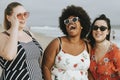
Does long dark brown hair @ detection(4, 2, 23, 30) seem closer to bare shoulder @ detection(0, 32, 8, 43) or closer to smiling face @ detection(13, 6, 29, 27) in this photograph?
smiling face @ detection(13, 6, 29, 27)

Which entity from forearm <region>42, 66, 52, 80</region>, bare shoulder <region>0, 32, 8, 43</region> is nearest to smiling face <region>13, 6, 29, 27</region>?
bare shoulder <region>0, 32, 8, 43</region>

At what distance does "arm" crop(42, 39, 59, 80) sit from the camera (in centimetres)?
491

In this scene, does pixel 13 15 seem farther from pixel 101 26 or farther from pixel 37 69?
pixel 101 26

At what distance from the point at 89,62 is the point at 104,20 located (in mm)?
636

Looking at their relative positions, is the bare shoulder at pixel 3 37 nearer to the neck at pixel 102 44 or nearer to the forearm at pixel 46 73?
the forearm at pixel 46 73

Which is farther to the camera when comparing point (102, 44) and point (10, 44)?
point (102, 44)

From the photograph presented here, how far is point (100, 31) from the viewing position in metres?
5.02

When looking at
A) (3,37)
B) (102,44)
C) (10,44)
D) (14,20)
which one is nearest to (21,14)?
(14,20)

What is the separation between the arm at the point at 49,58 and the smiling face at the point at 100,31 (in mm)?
562

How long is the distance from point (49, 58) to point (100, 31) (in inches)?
31.0

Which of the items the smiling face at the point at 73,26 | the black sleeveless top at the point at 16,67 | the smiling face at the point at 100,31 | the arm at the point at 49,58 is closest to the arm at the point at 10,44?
the black sleeveless top at the point at 16,67

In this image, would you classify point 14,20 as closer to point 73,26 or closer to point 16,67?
point 16,67

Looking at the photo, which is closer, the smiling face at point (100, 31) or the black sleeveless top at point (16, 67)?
the black sleeveless top at point (16, 67)

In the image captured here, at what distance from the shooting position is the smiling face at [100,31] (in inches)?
199
